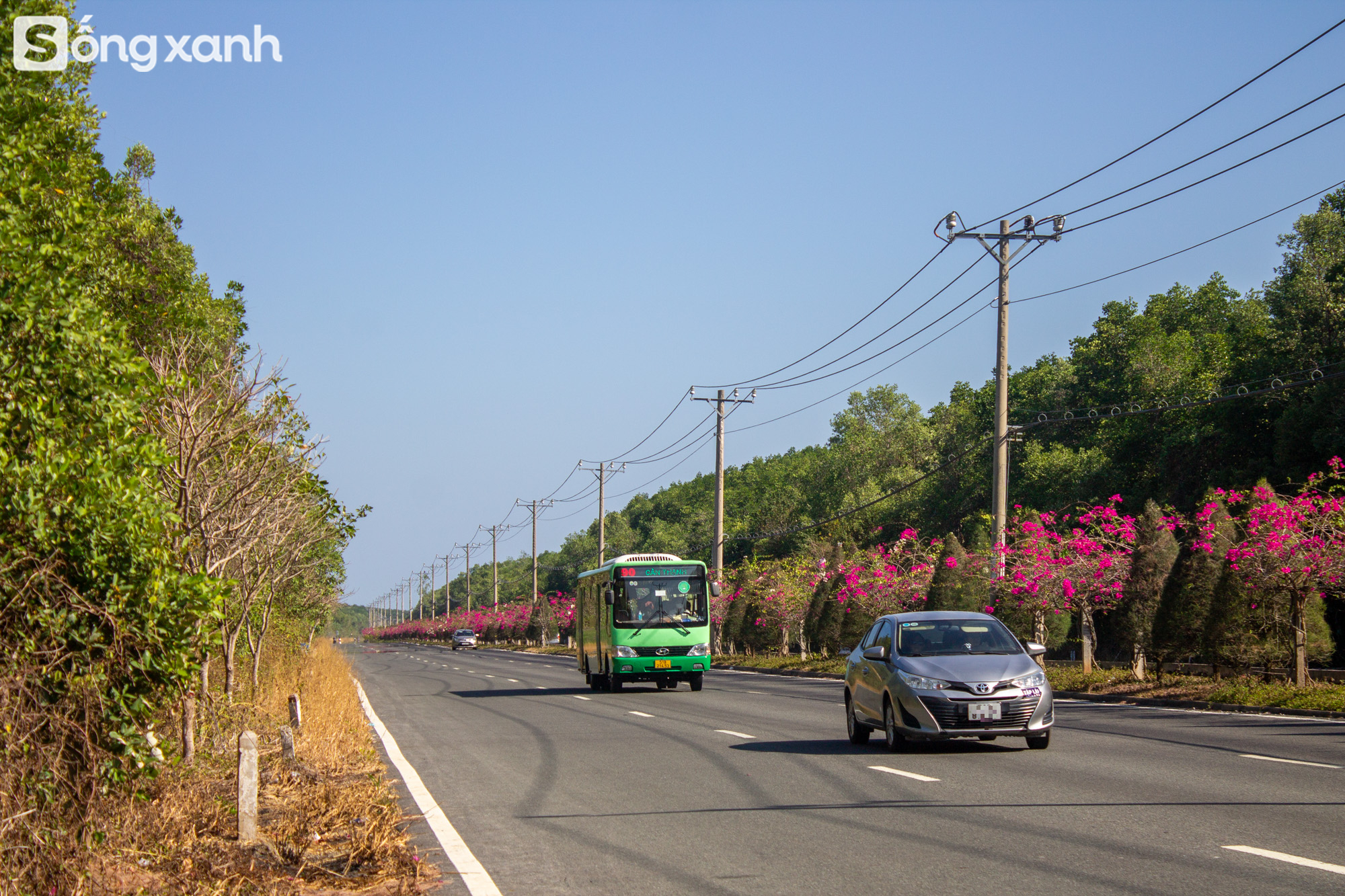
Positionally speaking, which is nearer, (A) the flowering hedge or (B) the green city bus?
(B) the green city bus

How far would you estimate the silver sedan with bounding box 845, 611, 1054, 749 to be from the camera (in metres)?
14.7

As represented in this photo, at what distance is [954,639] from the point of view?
52.4 feet

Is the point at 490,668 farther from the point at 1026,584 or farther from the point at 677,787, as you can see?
the point at 677,787

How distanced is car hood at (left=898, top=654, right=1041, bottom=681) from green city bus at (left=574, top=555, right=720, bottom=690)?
1786 cm

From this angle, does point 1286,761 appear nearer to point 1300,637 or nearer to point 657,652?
point 1300,637

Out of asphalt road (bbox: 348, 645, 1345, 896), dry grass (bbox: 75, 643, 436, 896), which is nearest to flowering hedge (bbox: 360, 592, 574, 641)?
asphalt road (bbox: 348, 645, 1345, 896)

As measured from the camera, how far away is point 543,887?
26.6 feet

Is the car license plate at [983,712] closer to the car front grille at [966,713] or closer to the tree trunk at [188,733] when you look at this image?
the car front grille at [966,713]

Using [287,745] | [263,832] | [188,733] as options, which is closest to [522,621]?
[287,745]

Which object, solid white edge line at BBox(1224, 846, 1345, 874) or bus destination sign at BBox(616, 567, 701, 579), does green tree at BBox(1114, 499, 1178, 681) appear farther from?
solid white edge line at BBox(1224, 846, 1345, 874)

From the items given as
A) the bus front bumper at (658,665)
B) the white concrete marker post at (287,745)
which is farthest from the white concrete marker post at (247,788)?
the bus front bumper at (658,665)

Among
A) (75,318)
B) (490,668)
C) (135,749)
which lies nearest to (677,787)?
(135,749)

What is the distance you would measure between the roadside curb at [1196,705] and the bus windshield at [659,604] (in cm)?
929

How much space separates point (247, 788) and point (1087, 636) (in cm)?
2606
